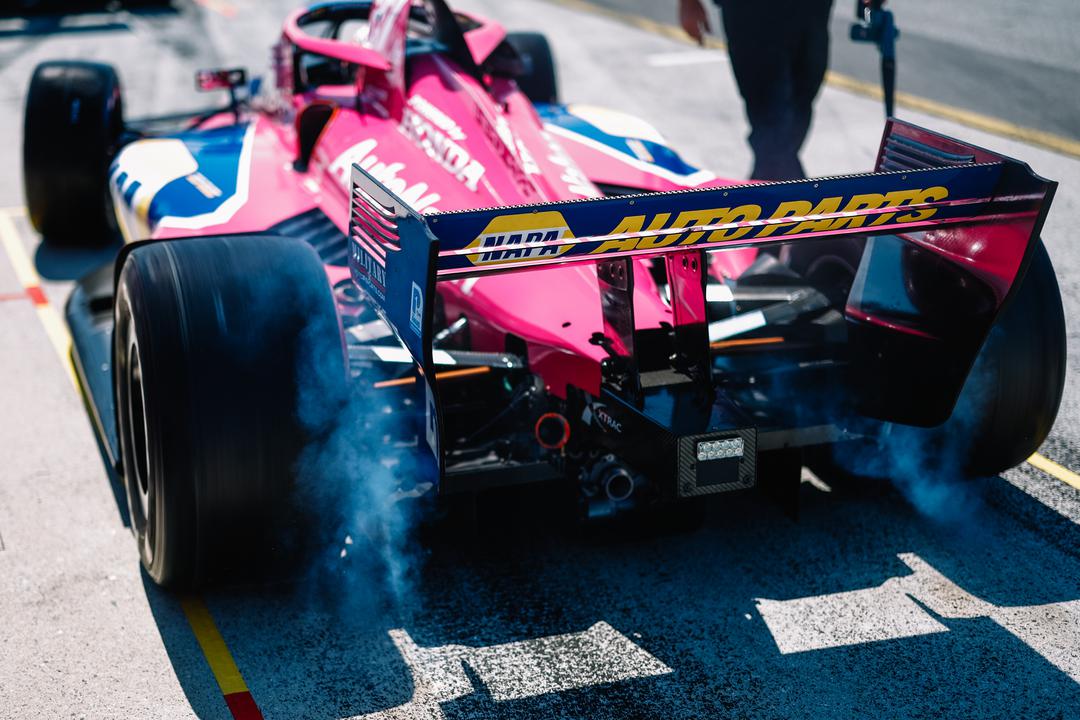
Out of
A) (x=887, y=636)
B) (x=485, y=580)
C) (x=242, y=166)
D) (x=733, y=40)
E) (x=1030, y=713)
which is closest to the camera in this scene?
(x=1030, y=713)

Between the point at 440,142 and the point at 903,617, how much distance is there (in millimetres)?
2648

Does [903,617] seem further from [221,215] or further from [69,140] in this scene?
[69,140]

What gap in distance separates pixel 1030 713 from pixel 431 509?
1.93 m

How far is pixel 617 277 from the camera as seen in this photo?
A: 3.91 metres

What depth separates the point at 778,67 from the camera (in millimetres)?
7066

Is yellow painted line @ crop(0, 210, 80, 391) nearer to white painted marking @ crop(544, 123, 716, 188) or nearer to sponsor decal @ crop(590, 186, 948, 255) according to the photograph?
white painted marking @ crop(544, 123, 716, 188)

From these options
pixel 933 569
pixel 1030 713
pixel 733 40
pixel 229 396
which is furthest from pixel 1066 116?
pixel 229 396

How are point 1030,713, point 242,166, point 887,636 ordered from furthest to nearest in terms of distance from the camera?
point 242,166 → point 887,636 → point 1030,713

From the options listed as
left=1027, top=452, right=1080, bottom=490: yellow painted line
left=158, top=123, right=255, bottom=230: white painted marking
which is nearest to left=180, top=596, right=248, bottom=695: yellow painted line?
left=158, top=123, right=255, bottom=230: white painted marking

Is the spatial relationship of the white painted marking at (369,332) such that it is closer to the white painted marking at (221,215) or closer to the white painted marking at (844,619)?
the white painted marking at (221,215)

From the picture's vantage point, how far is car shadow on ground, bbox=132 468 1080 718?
11.6 feet

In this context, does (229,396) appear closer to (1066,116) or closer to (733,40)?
(733,40)

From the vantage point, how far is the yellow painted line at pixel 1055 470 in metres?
4.77

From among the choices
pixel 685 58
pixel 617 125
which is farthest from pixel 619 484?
pixel 685 58
